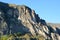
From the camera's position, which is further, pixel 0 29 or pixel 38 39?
pixel 0 29

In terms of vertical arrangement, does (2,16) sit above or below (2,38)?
above

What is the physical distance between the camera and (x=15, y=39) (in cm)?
14075

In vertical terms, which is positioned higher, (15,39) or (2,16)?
(2,16)

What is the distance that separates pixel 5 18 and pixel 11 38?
60.8 metres

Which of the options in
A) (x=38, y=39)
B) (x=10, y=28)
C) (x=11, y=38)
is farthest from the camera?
(x=10, y=28)

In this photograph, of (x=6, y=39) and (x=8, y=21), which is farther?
(x=8, y=21)

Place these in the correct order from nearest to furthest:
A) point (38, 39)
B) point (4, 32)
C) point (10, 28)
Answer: point (38, 39) < point (4, 32) < point (10, 28)

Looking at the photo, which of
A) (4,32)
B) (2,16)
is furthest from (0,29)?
(2,16)

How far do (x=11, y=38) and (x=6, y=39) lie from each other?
2251 mm

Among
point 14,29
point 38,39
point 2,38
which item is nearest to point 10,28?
point 14,29

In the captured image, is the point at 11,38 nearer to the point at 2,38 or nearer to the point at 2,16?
the point at 2,38

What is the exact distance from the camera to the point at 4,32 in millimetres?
182000

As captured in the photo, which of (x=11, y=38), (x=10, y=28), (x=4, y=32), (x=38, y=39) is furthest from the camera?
(x=10, y=28)

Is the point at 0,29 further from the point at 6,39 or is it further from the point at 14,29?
the point at 6,39
